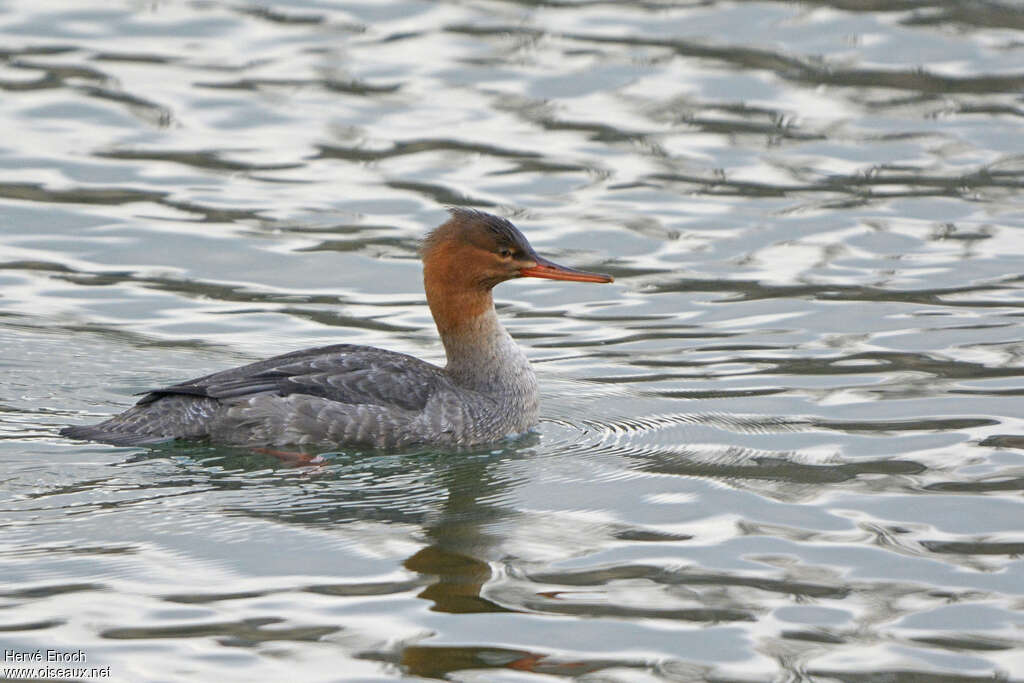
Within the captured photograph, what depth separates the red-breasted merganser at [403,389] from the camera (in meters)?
9.34

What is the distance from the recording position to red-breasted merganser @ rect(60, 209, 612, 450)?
9.34m

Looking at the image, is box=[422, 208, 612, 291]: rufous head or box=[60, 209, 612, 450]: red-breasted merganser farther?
box=[422, 208, 612, 291]: rufous head

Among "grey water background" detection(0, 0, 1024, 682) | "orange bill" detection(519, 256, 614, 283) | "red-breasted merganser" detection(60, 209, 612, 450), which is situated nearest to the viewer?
"grey water background" detection(0, 0, 1024, 682)

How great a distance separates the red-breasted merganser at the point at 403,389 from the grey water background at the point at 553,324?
187 millimetres

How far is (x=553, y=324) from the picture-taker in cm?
1184

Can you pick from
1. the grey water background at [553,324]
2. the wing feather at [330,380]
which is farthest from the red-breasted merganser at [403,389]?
the grey water background at [553,324]

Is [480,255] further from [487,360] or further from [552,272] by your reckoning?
[487,360]

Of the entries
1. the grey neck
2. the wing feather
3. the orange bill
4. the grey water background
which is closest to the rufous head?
the orange bill

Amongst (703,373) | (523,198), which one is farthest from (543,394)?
(523,198)

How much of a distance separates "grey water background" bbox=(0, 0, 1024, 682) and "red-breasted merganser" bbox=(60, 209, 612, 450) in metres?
0.19

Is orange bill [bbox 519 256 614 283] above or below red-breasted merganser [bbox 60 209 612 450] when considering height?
above

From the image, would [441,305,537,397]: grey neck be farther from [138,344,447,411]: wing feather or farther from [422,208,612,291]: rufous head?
[138,344,447,411]: wing feather

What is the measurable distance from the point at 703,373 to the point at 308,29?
789 centimetres

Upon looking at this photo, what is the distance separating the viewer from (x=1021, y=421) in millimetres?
9586
